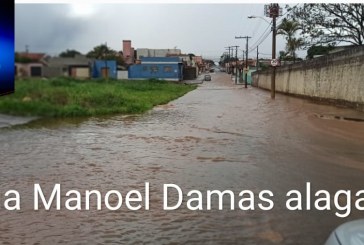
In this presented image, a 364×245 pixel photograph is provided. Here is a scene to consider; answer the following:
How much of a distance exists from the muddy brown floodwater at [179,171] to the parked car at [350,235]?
6.83 ft

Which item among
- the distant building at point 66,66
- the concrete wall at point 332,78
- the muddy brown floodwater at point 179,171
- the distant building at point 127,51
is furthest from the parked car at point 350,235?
the concrete wall at point 332,78

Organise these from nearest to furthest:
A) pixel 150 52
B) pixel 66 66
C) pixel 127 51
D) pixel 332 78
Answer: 1. pixel 66 66
2. pixel 127 51
3. pixel 150 52
4. pixel 332 78

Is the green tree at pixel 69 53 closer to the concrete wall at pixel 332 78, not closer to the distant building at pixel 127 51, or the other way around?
the distant building at pixel 127 51

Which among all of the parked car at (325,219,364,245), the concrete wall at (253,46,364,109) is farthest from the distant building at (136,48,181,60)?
the concrete wall at (253,46,364,109)

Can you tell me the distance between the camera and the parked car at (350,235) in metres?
1.71

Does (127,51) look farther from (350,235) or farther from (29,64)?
(350,235)

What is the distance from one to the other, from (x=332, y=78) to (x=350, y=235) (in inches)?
863

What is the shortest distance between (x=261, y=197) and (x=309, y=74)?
2370cm

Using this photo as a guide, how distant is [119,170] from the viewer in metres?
7.13

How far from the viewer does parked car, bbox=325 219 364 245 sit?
1.71 metres

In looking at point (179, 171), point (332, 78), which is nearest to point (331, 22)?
point (332, 78)

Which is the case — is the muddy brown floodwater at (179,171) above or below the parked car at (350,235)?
below

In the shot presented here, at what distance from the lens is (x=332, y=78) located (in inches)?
879

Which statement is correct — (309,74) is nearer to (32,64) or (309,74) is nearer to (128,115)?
(128,115)
